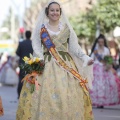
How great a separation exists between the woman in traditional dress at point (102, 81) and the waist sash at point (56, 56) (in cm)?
552

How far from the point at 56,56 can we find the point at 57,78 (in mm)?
323

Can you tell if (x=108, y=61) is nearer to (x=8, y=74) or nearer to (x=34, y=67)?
(x=34, y=67)

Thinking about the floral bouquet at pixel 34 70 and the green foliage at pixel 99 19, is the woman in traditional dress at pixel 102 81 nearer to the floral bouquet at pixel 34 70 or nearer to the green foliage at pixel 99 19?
the floral bouquet at pixel 34 70

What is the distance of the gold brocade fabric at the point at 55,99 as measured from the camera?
751cm

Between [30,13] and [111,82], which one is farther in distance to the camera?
[30,13]

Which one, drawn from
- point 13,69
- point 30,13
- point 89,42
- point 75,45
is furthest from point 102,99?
point 30,13

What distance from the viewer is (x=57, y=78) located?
769 cm

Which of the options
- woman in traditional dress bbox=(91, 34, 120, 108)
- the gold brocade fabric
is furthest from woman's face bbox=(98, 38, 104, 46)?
the gold brocade fabric

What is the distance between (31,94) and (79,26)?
34391 millimetres

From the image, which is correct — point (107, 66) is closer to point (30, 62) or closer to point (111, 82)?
point (111, 82)

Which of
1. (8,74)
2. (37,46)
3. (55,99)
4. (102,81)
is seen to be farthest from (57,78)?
(8,74)

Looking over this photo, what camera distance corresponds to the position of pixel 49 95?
24.8 feet

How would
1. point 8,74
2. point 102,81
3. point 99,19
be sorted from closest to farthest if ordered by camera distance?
point 102,81 < point 8,74 < point 99,19

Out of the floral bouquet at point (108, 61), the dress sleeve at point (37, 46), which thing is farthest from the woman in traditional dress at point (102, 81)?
the dress sleeve at point (37, 46)
